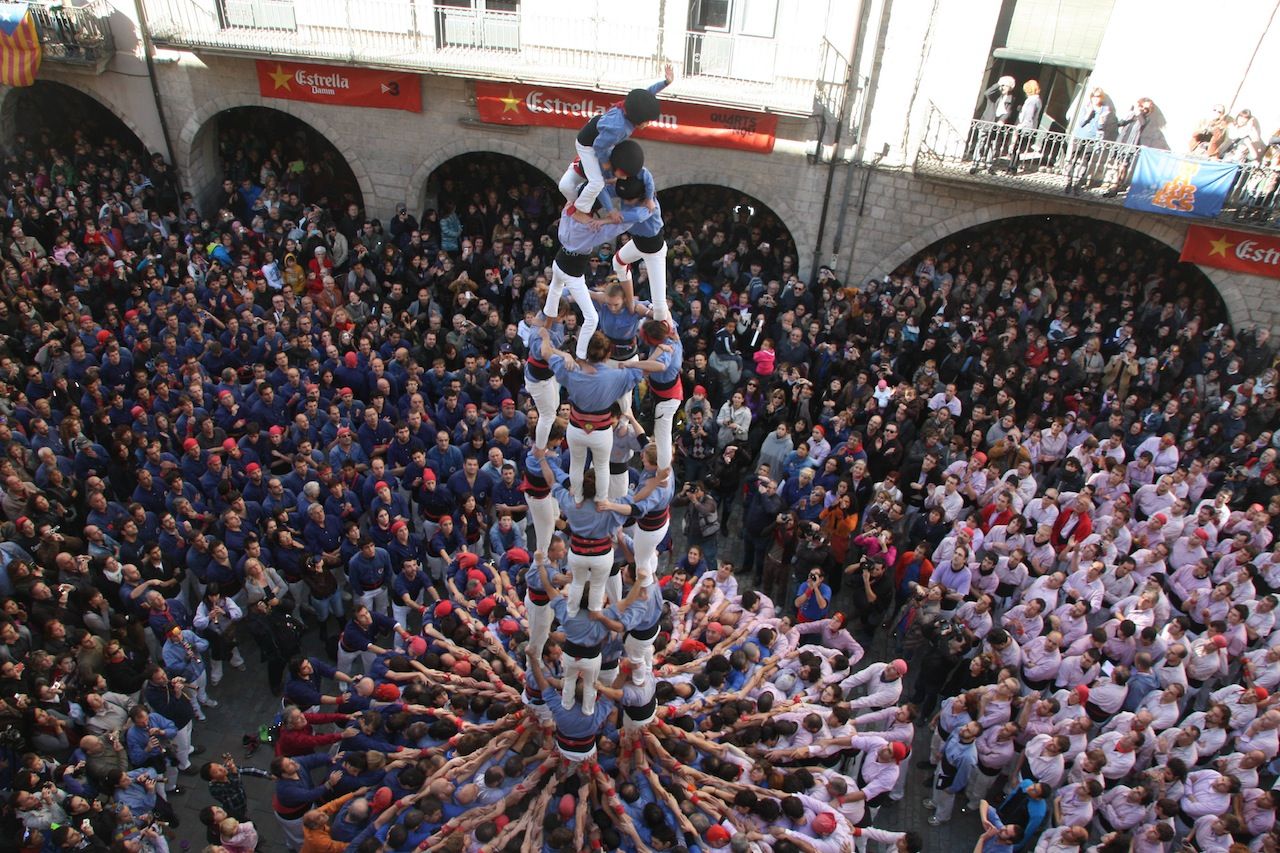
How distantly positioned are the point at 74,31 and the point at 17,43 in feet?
3.53

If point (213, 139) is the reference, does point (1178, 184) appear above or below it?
above

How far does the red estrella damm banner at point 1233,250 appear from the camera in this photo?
16.2m

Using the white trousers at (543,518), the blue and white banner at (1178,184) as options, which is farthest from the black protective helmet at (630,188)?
the blue and white banner at (1178,184)

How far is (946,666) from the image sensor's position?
34.6ft

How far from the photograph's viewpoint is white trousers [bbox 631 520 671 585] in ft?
27.2

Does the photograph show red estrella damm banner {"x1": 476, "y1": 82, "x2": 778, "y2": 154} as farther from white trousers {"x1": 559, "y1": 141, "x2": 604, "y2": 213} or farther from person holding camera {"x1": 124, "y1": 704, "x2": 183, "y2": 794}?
person holding camera {"x1": 124, "y1": 704, "x2": 183, "y2": 794}

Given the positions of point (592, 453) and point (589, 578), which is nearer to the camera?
point (592, 453)

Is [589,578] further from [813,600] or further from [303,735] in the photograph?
[813,600]

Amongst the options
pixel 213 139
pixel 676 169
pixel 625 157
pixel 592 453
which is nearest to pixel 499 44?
pixel 676 169

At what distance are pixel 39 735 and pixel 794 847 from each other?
7.16m

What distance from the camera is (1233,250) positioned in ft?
53.9

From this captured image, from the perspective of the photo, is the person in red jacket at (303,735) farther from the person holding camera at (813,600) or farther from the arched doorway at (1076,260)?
the arched doorway at (1076,260)

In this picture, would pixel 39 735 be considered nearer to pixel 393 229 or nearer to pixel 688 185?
pixel 393 229

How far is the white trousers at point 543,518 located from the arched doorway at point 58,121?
17.7 metres
